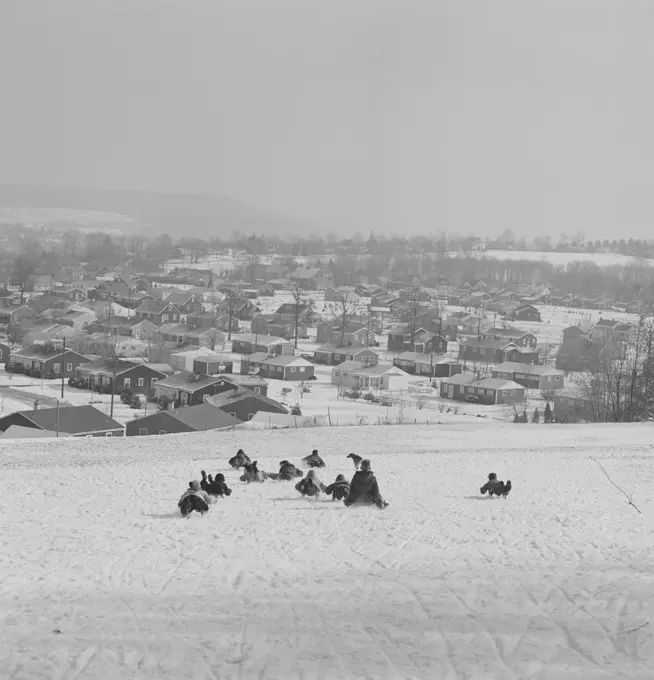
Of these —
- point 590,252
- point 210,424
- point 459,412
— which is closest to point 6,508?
point 210,424

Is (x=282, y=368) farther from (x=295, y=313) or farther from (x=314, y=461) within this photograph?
(x=314, y=461)

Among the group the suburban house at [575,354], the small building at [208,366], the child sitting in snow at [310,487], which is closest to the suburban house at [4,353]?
the small building at [208,366]

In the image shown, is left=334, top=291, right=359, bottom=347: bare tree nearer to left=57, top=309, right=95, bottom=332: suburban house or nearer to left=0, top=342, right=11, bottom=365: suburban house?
left=57, top=309, right=95, bottom=332: suburban house

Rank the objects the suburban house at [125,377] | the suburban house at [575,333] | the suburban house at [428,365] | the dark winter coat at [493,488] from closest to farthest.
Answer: the dark winter coat at [493,488] → the suburban house at [125,377] → the suburban house at [428,365] → the suburban house at [575,333]

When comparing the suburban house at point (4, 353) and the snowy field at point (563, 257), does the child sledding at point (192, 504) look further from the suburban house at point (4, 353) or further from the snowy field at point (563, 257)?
the snowy field at point (563, 257)

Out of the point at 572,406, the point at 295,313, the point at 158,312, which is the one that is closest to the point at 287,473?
the point at 572,406

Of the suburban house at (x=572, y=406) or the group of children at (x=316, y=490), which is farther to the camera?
the suburban house at (x=572, y=406)

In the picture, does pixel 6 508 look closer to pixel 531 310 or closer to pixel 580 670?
pixel 580 670
